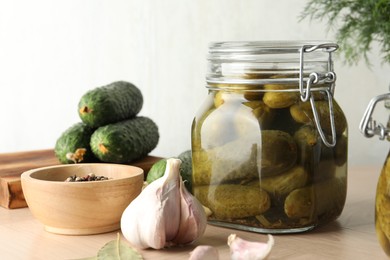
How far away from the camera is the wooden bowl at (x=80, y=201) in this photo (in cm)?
90

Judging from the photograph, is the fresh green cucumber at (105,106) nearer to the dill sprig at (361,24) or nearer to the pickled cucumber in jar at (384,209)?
the dill sprig at (361,24)

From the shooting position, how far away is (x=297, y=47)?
2.99 feet

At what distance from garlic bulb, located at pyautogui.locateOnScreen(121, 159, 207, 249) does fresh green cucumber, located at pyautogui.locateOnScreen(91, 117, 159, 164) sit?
1.24 ft

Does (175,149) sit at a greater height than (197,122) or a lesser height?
lesser

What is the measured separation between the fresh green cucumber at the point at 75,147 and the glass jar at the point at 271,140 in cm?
35

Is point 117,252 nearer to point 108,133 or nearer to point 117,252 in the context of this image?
point 117,252

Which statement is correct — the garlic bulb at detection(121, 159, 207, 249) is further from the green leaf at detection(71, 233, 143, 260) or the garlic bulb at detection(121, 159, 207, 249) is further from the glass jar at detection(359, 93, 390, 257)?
the glass jar at detection(359, 93, 390, 257)

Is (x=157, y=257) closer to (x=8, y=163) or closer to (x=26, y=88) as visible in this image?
(x=8, y=163)

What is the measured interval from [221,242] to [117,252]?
0.14 metres

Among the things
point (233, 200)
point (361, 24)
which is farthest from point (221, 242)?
point (361, 24)

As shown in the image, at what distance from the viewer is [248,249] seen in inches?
30.8

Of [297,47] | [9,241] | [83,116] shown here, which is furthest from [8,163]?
[297,47]

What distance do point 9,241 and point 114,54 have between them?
1121 mm

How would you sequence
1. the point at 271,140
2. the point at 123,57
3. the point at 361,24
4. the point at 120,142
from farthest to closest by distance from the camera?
1. the point at 123,57
2. the point at 361,24
3. the point at 120,142
4. the point at 271,140
